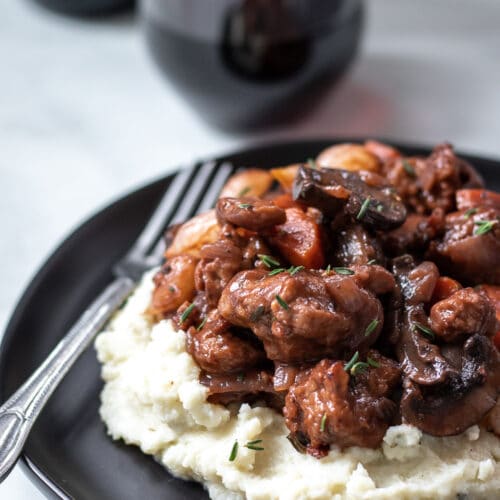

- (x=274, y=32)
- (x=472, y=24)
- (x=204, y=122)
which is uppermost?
(x=274, y=32)

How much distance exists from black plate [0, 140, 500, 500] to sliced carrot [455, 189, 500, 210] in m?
1.16

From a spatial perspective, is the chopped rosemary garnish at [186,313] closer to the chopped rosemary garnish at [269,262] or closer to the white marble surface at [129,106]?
the chopped rosemary garnish at [269,262]

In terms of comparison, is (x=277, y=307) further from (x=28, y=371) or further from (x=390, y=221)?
(x=28, y=371)

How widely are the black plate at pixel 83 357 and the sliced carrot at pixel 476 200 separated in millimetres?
1158

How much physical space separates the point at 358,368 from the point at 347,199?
1.04 m

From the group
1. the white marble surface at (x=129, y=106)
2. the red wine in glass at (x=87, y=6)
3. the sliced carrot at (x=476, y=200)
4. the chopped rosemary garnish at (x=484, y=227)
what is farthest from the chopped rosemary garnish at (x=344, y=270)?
the red wine in glass at (x=87, y=6)

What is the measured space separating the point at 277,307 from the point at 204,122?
4.29 metres

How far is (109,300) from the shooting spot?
494 cm

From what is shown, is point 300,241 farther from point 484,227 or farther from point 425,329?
point 484,227

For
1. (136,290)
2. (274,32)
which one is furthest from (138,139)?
(136,290)

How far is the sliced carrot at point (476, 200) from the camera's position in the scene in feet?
15.7

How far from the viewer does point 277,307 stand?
3773 millimetres

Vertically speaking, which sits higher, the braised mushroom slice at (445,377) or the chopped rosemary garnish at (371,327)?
the chopped rosemary garnish at (371,327)

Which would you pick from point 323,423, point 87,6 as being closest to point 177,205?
point 323,423
